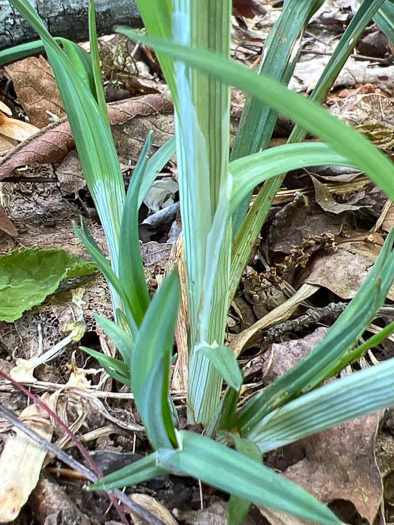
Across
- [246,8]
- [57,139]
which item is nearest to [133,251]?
[57,139]

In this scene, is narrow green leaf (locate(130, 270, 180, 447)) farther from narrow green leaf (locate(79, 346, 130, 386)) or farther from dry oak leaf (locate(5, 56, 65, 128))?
dry oak leaf (locate(5, 56, 65, 128))

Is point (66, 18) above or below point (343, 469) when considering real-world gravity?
above

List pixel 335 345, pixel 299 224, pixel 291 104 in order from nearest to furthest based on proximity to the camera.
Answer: pixel 291 104
pixel 335 345
pixel 299 224

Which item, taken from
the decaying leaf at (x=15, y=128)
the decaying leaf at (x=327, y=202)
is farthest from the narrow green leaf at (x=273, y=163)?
the decaying leaf at (x=15, y=128)

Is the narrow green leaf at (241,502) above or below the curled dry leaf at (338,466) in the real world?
above

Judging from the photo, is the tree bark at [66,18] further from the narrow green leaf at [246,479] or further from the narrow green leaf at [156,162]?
the narrow green leaf at [246,479]

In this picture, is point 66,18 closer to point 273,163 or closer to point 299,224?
point 299,224

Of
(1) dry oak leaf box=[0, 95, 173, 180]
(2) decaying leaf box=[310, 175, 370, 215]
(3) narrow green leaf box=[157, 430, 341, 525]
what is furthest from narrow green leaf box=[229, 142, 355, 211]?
(1) dry oak leaf box=[0, 95, 173, 180]

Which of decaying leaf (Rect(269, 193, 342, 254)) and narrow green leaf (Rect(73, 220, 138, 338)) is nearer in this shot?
narrow green leaf (Rect(73, 220, 138, 338))
